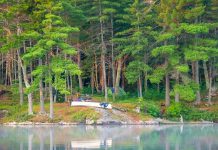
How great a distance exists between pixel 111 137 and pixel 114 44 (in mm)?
16231

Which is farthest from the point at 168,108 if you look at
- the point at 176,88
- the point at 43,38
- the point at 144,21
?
the point at 43,38

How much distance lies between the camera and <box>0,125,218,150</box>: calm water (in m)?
30.5

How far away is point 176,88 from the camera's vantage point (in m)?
45.2

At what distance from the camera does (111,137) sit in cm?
3488

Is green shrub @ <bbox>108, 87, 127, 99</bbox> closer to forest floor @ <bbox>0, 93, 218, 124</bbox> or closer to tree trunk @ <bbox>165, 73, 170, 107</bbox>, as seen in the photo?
forest floor @ <bbox>0, 93, 218, 124</bbox>

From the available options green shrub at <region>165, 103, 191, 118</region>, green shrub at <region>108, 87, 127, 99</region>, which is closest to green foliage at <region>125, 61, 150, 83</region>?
green shrub at <region>108, 87, 127, 99</region>

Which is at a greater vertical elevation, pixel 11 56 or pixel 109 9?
pixel 109 9

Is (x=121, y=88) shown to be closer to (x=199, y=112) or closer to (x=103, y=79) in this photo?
(x=103, y=79)

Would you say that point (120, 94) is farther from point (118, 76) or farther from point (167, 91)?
point (167, 91)

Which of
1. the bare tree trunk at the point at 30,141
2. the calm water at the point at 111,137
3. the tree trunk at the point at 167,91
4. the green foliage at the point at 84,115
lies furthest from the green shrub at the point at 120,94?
the bare tree trunk at the point at 30,141

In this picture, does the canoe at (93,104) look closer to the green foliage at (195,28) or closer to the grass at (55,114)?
the grass at (55,114)

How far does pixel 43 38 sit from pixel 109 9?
6.29 metres

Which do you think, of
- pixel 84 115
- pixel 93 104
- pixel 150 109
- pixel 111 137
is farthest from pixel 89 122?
pixel 111 137

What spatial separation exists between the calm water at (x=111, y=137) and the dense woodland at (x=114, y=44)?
4.36m
